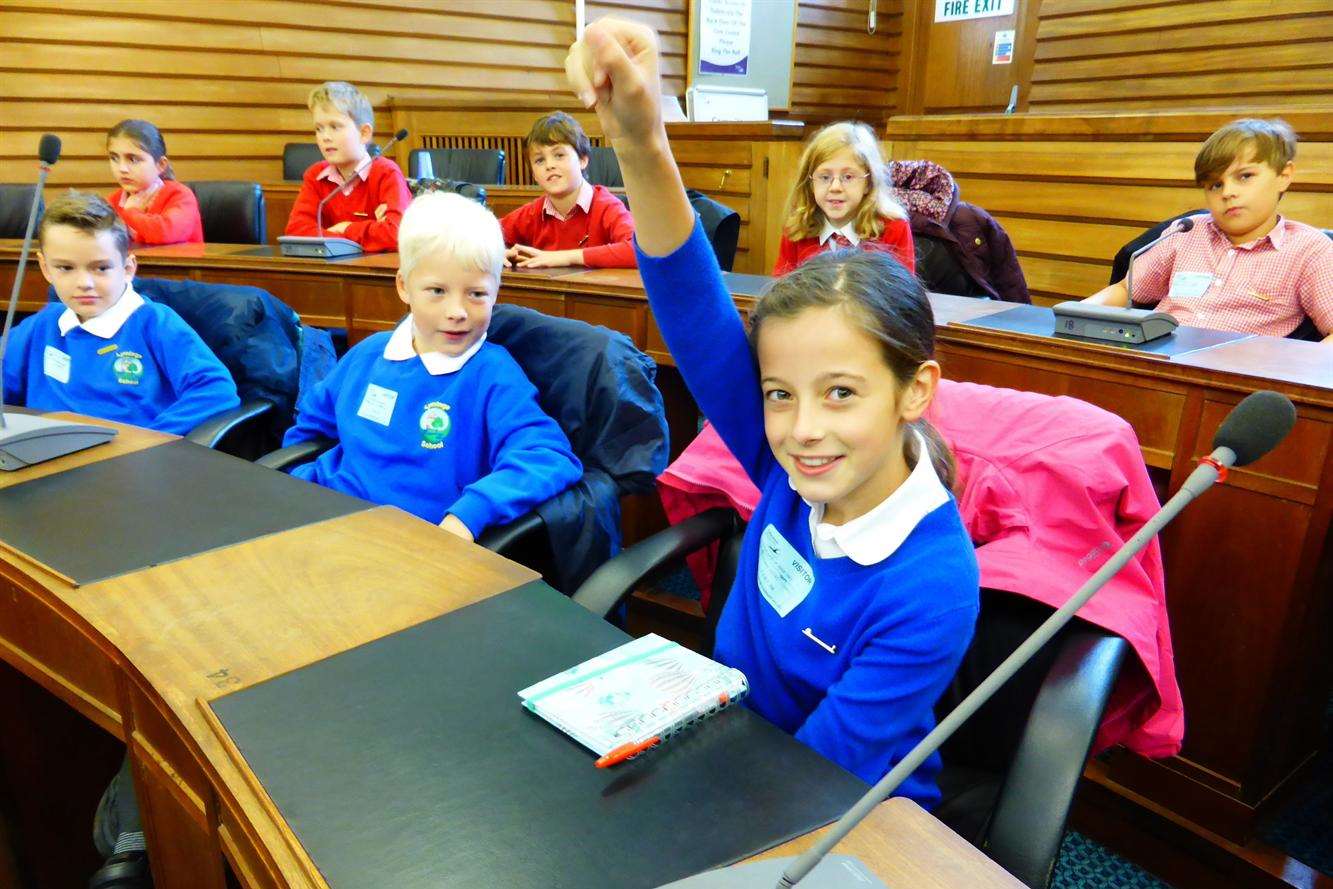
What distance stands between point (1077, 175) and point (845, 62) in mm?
5248

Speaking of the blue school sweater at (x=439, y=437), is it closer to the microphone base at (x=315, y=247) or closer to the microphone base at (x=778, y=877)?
the microphone base at (x=778, y=877)

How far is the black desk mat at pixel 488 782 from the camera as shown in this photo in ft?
2.02

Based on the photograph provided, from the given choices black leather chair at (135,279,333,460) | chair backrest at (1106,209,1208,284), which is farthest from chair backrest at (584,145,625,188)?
black leather chair at (135,279,333,460)

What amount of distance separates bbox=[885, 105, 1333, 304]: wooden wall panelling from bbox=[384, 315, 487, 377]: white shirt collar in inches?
116

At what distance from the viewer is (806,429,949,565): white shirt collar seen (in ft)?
2.96

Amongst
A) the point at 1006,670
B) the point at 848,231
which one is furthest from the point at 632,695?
the point at 848,231

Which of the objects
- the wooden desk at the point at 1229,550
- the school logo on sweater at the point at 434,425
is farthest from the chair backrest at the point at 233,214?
the wooden desk at the point at 1229,550

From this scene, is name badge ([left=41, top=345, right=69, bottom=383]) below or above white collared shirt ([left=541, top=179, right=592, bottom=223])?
below

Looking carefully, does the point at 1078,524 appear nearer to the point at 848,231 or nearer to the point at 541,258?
the point at 848,231

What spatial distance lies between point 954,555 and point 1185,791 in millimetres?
1116

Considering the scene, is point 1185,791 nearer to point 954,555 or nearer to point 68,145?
point 954,555

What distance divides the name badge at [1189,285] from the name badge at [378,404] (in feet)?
6.56

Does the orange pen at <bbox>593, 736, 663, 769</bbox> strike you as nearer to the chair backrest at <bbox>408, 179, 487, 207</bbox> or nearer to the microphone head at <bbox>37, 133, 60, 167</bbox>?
the microphone head at <bbox>37, 133, 60, 167</bbox>

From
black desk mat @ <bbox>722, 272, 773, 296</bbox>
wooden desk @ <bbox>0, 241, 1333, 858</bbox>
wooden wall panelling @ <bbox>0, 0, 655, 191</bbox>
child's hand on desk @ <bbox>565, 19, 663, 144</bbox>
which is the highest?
wooden wall panelling @ <bbox>0, 0, 655, 191</bbox>
